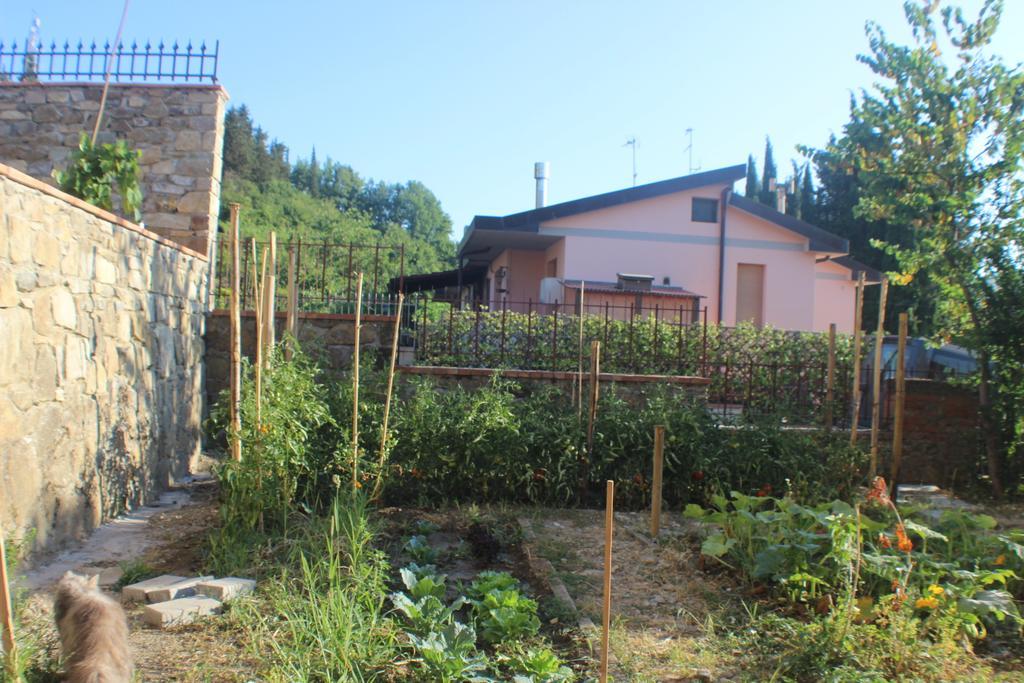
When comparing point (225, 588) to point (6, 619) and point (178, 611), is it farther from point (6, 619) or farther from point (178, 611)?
point (6, 619)

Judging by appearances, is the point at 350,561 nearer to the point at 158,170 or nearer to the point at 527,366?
the point at 527,366

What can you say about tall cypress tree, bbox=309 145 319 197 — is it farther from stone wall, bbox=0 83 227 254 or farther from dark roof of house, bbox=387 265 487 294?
stone wall, bbox=0 83 227 254

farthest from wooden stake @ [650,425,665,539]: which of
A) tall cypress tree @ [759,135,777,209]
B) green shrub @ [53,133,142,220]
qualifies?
tall cypress tree @ [759,135,777,209]

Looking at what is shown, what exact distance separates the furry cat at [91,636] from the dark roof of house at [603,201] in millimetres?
11427

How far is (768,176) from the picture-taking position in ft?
118

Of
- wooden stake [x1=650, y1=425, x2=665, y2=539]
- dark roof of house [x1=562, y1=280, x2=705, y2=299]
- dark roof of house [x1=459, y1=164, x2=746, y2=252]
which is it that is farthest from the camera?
dark roof of house [x1=459, y1=164, x2=746, y2=252]

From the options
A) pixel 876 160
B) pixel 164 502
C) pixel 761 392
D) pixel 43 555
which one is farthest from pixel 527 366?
pixel 43 555

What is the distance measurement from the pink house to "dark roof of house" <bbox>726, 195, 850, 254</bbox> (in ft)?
0.07

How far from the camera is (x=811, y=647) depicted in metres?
3.16

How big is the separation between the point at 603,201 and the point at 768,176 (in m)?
23.9

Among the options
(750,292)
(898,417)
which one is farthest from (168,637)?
(750,292)

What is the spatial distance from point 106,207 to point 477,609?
16.7ft

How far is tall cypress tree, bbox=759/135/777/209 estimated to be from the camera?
114ft

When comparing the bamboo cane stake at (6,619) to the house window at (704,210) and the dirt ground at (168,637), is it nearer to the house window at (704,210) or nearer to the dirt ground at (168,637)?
the dirt ground at (168,637)
